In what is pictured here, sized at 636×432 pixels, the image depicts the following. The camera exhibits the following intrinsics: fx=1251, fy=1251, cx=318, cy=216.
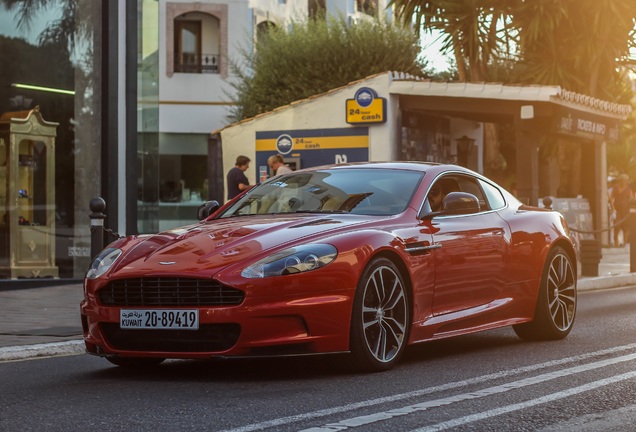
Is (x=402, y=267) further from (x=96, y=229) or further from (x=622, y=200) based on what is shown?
(x=622, y=200)

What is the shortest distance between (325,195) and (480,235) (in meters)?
1.15

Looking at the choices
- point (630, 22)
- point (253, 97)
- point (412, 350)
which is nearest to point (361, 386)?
point (412, 350)

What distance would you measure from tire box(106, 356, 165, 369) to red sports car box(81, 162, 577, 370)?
1cm

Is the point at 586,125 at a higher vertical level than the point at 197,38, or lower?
lower

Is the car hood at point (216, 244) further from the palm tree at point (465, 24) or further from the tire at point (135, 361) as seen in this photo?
the palm tree at point (465, 24)

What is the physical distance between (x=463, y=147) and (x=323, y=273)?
20.1 metres

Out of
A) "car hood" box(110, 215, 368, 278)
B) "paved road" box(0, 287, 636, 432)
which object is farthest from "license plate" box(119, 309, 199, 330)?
"paved road" box(0, 287, 636, 432)

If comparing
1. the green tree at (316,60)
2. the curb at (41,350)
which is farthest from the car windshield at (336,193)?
the green tree at (316,60)

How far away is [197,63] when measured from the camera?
4353 centimetres

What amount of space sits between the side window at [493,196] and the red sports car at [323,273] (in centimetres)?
6

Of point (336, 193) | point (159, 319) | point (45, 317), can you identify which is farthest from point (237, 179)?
point (159, 319)

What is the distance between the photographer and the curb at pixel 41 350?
8828mm

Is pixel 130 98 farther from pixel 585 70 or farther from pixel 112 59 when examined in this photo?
pixel 585 70

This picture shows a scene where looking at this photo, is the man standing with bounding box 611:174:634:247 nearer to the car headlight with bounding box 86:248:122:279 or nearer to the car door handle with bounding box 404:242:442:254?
the car door handle with bounding box 404:242:442:254
